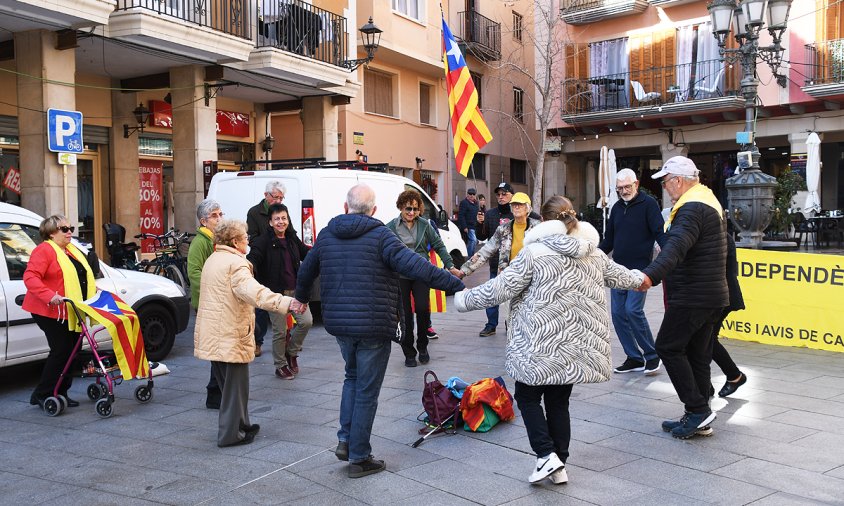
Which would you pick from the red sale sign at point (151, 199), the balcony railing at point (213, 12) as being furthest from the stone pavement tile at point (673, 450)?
the red sale sign at point (151, 199)

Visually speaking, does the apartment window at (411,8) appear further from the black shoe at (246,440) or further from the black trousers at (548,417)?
the black trousers at (548,417)

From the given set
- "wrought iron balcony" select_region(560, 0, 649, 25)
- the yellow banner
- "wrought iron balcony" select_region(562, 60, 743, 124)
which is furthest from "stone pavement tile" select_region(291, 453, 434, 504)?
"wrought iron balcony" select_region(560, 0, 649, 25)

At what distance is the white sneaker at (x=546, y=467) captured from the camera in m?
4.69

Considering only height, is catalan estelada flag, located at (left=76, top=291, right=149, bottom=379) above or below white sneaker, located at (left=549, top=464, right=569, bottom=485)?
above

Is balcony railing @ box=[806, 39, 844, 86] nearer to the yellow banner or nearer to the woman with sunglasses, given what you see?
the yellow banner

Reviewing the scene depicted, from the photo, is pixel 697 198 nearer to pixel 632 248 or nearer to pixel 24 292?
pixel 632 248

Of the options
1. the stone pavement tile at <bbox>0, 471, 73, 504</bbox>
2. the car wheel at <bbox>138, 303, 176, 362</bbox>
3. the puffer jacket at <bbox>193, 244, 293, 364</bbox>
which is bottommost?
the stone pavement tile at <bbox>0, 471, 73, 504</bbox>

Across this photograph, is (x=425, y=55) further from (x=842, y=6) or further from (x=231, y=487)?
(x=231, y=487)

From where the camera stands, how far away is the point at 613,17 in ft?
92.1

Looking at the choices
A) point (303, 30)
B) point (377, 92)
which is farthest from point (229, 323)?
point (377, 92)

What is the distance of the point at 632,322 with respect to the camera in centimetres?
771

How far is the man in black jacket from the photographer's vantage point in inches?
297

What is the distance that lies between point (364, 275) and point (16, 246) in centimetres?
433

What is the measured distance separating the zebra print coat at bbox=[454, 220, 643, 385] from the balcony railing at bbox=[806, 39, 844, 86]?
21.8 metres
